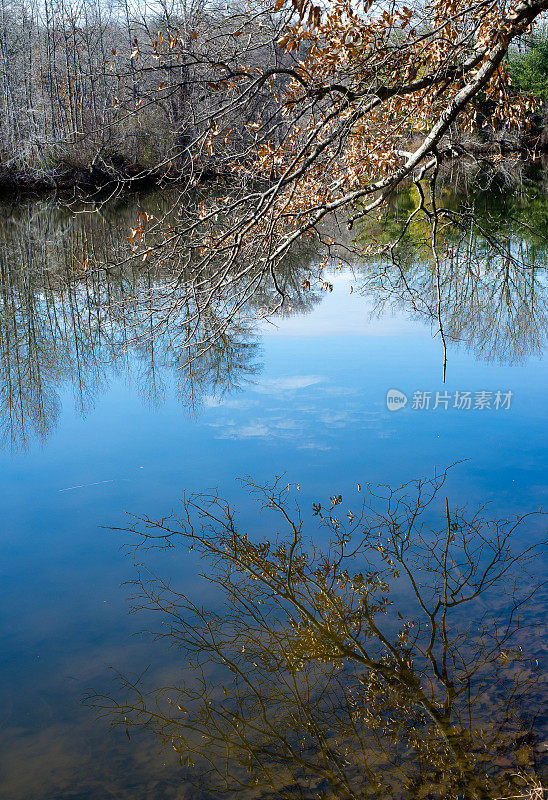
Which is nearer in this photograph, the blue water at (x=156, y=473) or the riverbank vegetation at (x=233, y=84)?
the blue water at (x=156, y=473)

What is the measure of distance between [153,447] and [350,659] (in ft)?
11.0

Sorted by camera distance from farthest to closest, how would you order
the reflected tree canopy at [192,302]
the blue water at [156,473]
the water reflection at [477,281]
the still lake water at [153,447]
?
the water reflection at [477,281]
the reflected tree canopy at [192,302]
the still lake water at [153,447]
the blue water at [156,473]

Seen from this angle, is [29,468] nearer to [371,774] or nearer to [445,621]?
[445,621]

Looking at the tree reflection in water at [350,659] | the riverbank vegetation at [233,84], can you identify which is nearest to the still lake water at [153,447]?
the tree reflection in water at [350,659]

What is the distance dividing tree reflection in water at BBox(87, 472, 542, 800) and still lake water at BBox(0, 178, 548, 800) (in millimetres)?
203

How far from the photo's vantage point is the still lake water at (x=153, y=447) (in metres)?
3.55

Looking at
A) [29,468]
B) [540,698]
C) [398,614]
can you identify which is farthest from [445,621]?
[29,468]

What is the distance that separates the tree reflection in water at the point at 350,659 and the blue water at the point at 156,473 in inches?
7.7

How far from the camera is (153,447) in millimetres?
6703

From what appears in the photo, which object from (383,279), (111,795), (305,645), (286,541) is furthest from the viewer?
(383,279)

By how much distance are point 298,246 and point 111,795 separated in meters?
13.7

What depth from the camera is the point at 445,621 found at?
4.05m

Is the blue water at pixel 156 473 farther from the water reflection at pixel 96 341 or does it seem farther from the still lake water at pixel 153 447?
the water reflection at pixel 96 341
